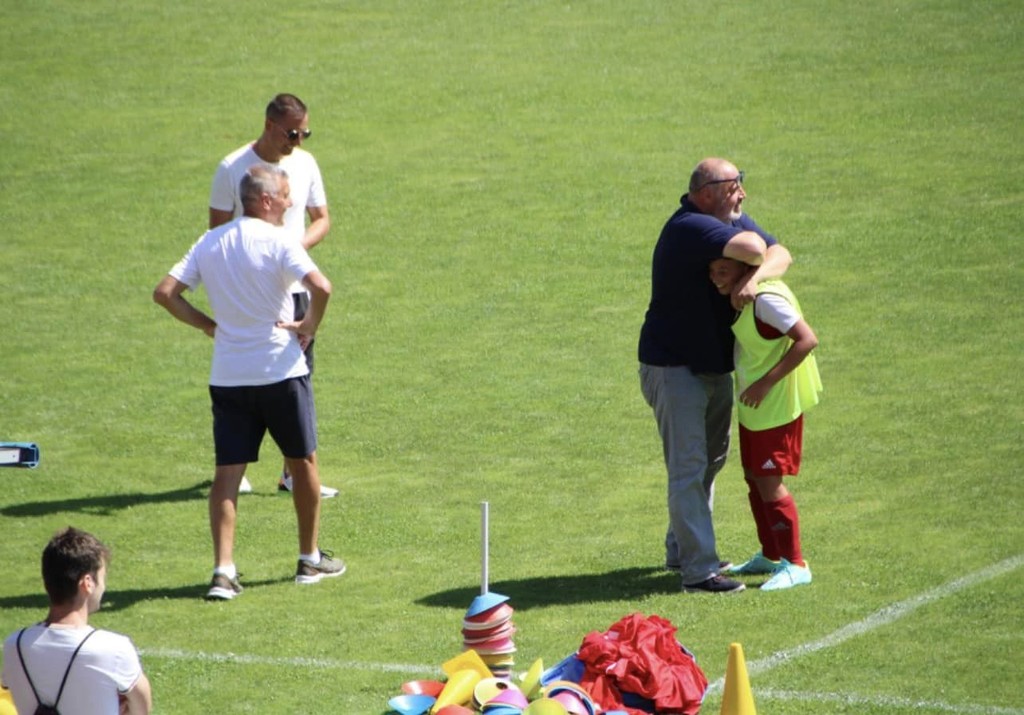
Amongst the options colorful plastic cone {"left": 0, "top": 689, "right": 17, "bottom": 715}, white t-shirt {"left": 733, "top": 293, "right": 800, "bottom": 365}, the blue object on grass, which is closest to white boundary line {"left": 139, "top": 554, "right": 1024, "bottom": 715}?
white t-shirt {"left": 733, "top": 293, "right": 800, "bottom": 365}

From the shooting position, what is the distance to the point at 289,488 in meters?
11.0

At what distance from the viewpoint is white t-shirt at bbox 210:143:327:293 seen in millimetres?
10242

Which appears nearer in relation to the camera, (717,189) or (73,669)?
(73,669)

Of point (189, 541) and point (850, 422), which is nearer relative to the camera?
point (189, 541)

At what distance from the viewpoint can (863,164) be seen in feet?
58.1

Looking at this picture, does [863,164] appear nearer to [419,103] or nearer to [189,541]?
[419,103]

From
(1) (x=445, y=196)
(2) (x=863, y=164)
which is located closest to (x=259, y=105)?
(1) (x=445, y=196)

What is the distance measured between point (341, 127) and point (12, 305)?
18.6 ft

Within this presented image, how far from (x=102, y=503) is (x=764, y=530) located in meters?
4.35

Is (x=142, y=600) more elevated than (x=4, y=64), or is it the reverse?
(x=4, y=64)

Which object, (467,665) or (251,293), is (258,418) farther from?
(467,665)

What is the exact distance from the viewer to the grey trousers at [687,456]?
8680mm

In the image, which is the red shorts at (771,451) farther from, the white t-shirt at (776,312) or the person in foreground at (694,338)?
the white t-shirt at (776,312)

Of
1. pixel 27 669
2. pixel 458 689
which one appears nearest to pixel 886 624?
pixel 458 689
